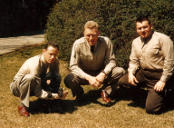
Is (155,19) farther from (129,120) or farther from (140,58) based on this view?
(129,120)

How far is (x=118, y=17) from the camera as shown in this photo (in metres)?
6.03

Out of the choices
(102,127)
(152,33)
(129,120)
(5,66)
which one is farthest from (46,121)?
(5,66)

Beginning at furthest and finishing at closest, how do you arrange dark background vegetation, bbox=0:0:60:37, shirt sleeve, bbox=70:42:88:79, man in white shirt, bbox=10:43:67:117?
dark background vegetation, bbox=0:0:60:37, shirt sleeve, bbox=70:42:88:79, man in white shirt, bbox=10:43:67:117

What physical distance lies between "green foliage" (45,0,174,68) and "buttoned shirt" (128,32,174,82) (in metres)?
1.28

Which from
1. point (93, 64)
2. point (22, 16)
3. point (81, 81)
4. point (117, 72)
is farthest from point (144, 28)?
point (22, 16)

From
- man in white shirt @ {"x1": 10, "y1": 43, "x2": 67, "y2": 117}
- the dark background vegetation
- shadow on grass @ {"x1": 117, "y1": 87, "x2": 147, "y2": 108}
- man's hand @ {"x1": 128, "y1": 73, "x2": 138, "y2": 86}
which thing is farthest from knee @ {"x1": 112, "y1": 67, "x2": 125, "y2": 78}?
the dark background vegetation

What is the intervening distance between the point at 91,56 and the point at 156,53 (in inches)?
46.0

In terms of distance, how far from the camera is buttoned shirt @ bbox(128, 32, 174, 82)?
13.9 feet

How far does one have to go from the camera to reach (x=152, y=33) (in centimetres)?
445

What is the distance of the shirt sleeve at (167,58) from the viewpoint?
423 centimetres

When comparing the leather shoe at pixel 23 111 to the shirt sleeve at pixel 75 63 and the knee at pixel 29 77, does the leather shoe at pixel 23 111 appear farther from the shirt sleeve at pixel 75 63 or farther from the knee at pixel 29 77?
the shirt sleeve at pixel 75 63

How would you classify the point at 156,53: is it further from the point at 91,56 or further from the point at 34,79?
the point at 34,79

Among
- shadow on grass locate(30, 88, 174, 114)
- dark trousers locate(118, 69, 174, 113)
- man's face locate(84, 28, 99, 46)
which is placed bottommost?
shadow on grass locate(30, 88, 174, 114)

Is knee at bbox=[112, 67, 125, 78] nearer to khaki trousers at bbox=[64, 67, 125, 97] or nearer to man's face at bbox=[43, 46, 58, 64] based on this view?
khaki trousers at bbox=[64, 67, 125, 97]
